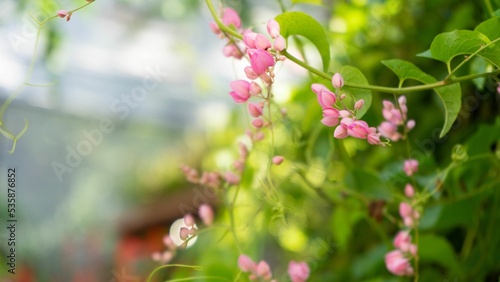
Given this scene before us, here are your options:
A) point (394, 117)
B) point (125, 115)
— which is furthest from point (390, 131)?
point (125, 115)

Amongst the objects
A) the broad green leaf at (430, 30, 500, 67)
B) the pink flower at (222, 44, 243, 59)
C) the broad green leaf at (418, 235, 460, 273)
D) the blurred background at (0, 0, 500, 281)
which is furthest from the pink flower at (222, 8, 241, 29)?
the blurred background at (0, 0, 500, 281)

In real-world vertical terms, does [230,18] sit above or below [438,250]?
above

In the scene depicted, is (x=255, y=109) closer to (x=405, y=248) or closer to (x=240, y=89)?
(x=240, y=89)

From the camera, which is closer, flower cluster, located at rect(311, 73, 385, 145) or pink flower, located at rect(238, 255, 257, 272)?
flower cluster, located at rect(311, 73, 385, 145)

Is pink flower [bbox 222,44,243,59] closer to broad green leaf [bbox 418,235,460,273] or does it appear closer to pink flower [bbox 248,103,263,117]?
pink flower [bbox 248,103,263,117]

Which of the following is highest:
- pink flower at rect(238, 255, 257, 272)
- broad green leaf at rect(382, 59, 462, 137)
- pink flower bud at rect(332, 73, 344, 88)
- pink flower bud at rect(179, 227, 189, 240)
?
pink flower bud at rect(332, 73, 344, 88)

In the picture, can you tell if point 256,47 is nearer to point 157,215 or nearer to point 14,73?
point 14,73
